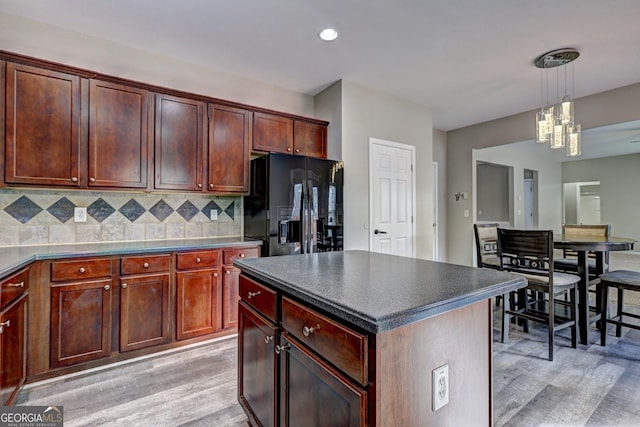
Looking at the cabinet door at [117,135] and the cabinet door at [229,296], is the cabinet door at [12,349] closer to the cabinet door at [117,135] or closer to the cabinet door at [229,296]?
the cabinet door at [117,135]

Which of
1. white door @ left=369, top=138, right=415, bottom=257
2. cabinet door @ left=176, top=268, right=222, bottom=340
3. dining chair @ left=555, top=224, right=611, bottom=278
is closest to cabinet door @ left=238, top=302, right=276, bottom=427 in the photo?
cabinet door @ left=176, top=268, right=222, bottom=340

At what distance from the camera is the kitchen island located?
88 centimetres

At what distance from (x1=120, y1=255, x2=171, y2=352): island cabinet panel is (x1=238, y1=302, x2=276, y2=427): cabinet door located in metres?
1.24

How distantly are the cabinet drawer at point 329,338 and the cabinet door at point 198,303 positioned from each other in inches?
69.0

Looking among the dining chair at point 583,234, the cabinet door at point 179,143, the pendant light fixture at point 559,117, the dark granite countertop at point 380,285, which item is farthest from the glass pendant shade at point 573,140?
the cabinet door at point 179,143

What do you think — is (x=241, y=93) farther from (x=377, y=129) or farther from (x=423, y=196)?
(x=423, y=196)

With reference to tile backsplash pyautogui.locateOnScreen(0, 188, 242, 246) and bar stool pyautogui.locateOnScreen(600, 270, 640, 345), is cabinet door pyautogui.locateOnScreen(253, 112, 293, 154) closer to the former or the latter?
tile backsplash pyautogui.locateOnScreen(0, 188, 242, 246)

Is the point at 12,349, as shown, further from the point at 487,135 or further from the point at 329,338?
the point at 487,135

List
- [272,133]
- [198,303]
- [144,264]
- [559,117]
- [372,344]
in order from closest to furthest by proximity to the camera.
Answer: [372,344]
[144,264]
[198,303]
[559,117]
[272,133]

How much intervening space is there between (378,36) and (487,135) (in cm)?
332

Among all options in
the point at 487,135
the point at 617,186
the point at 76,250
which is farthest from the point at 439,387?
the point at 617,186

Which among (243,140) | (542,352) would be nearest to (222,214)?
(243,140)

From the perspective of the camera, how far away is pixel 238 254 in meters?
2.98

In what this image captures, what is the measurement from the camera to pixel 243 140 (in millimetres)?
3221
